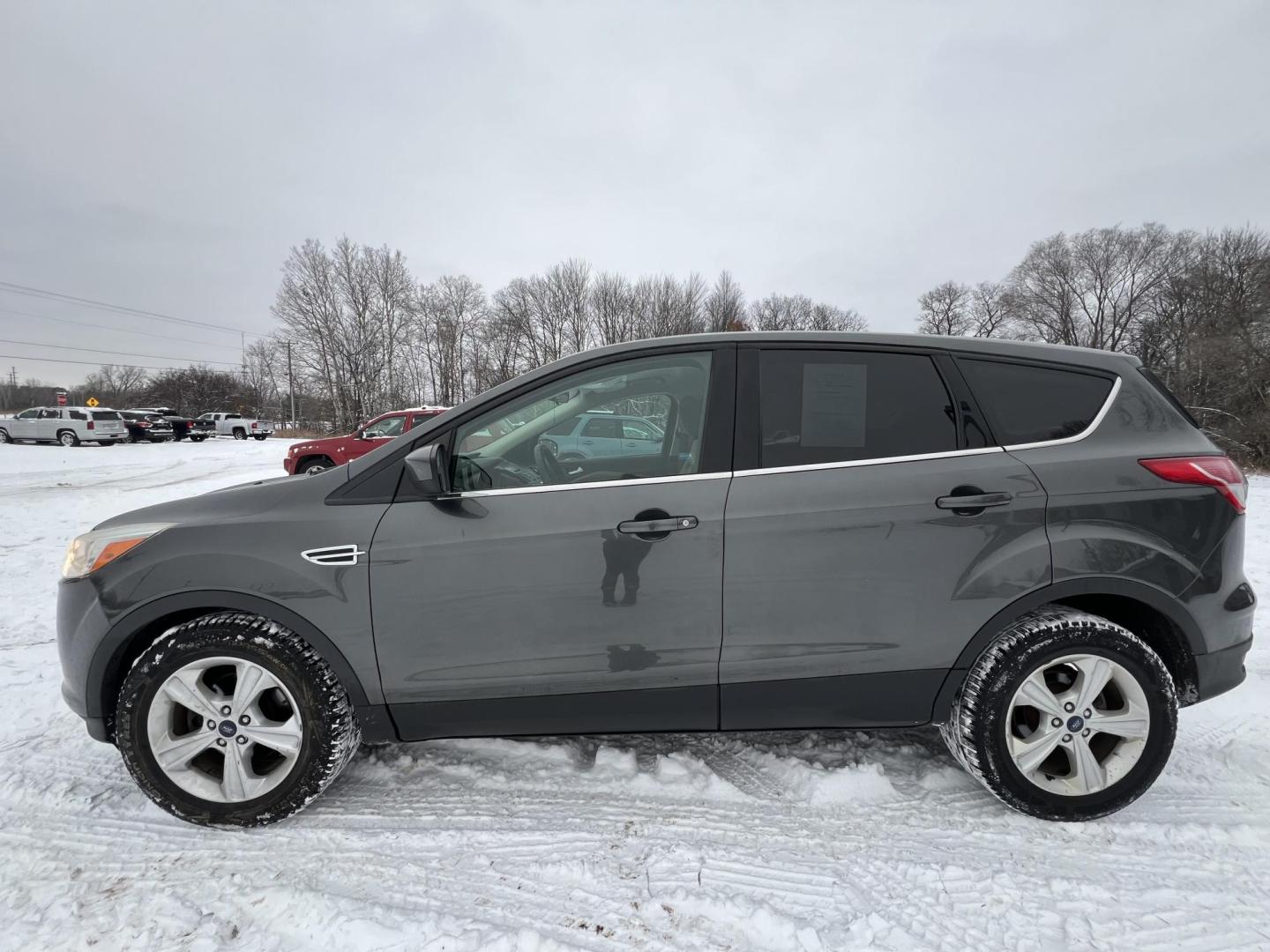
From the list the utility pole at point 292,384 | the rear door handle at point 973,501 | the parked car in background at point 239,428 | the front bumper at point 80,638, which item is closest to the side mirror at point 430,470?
the front bumper at point 80,638

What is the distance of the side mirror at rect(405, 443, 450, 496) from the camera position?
2016 mm

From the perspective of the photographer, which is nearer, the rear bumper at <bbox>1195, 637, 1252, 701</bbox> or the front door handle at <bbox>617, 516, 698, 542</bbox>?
the front door handle at <bbox>617, 516, 698, 542</bbox>

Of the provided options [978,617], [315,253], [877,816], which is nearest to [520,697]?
[877,816]

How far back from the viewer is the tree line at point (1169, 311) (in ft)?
49.6

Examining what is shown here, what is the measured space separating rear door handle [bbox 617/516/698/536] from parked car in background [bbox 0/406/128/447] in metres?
33.1

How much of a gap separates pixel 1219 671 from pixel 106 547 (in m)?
4.20

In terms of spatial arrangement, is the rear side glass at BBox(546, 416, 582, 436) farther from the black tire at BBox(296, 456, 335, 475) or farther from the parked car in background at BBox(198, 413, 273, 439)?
the parked car in background at BBox(198, 413, 273, 439)

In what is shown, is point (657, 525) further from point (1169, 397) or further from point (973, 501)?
point (1169, 397)

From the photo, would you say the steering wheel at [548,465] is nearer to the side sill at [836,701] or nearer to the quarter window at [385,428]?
the side sill at [836,701]

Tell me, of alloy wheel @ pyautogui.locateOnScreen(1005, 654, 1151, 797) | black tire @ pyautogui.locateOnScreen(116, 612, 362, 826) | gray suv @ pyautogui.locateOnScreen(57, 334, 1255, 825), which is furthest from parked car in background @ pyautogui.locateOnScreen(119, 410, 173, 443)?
alloy wheel @ pyautogui.locateOnScreen(1005, 654, 1151, 797)

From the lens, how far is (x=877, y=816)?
220cm

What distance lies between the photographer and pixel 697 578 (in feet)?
6.66

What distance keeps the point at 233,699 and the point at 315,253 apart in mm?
52994

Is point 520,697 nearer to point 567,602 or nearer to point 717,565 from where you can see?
point 567,602
